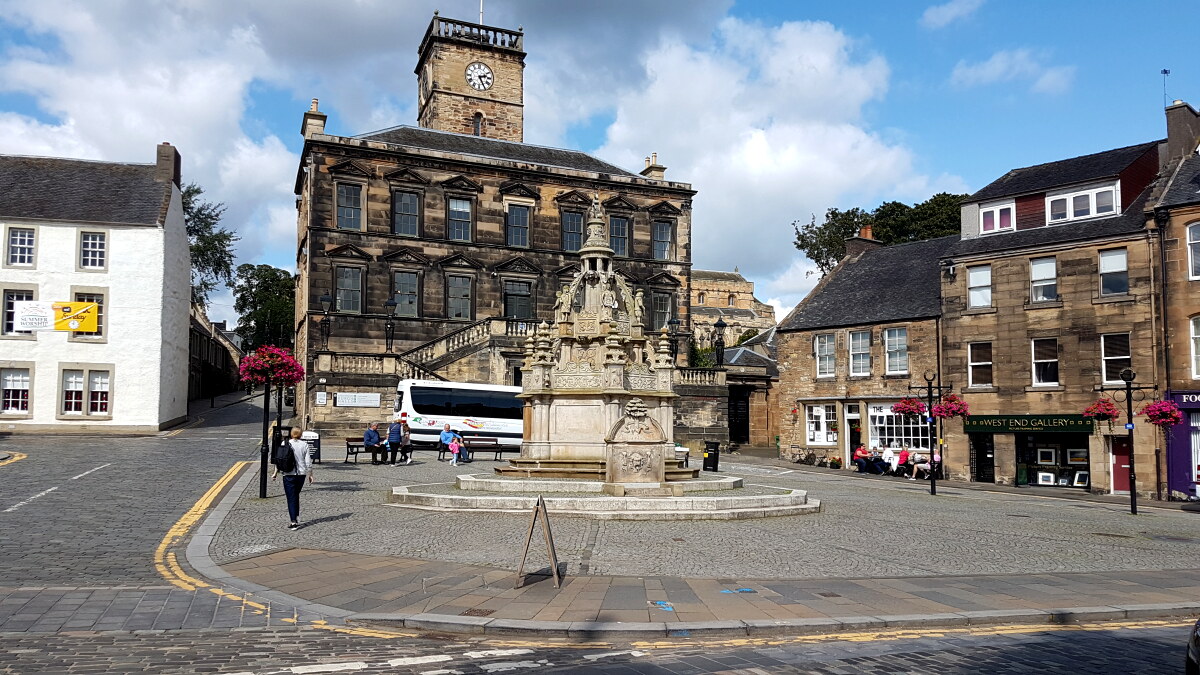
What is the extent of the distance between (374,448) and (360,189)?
21179 millimetres

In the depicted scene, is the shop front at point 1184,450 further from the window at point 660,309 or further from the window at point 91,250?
the window at point 91,250

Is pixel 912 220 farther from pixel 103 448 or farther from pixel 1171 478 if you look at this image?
pixel 103 448

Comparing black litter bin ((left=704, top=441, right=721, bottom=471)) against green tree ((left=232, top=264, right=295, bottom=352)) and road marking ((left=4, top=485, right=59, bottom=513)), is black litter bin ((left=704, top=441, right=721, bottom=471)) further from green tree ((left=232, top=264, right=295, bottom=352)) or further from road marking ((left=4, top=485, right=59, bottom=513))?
green tree ((left=232, top=264, right=295, bottom=352))

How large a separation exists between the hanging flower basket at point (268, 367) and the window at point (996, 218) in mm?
27791

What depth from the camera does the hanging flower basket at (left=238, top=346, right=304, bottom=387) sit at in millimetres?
21625

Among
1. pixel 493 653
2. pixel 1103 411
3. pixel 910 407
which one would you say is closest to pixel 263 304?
pixel 910 407

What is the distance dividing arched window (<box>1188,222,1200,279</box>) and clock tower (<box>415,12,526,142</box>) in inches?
1538

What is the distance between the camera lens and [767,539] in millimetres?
14797

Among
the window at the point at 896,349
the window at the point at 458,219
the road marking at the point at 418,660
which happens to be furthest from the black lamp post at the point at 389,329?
the road marking at the point at 418,660

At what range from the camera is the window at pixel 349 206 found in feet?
150

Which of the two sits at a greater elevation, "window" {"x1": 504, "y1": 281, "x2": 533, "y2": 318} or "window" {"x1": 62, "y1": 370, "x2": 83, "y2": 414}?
"window" {"x1": 504, "y1": 281, "x2": 533, "y2": 318}

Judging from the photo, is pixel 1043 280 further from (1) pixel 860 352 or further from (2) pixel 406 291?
(2) pixel 406 291

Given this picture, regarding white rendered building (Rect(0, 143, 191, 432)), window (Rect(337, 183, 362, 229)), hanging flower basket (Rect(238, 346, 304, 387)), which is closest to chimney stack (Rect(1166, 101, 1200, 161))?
hanging flower basket (Rect(238, 346, 304, 387))

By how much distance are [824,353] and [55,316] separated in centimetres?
3314
